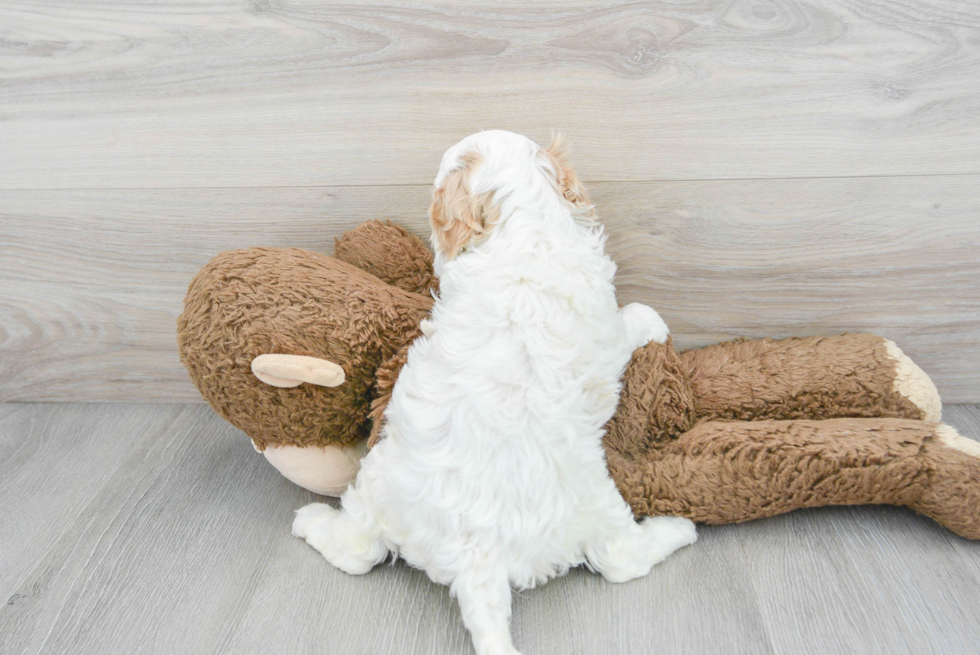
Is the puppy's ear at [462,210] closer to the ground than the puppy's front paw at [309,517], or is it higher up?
higher up

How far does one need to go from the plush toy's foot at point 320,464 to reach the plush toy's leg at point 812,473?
399mm

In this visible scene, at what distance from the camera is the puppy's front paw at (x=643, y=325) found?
41.8 inches

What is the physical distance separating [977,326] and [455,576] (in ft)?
3.29

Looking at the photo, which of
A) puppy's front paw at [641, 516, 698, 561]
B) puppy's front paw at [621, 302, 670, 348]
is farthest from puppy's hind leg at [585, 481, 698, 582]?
puppy's front paw at [621, 302, 670, 348]

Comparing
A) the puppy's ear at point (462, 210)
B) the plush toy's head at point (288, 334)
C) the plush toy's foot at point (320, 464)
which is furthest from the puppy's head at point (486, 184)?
the plush toy's foot at point (320, 464)

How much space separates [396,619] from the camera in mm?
886

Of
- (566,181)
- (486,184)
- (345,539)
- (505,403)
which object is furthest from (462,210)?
(345,539)

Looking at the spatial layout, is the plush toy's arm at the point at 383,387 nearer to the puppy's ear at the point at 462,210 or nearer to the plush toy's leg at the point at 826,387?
the puppy's ear at the point at 462,210

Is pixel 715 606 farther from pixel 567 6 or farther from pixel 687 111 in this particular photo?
pixel 567 6

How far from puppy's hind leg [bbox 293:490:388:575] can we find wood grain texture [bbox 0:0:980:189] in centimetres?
54

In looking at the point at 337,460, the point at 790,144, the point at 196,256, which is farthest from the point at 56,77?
the point at 790,144

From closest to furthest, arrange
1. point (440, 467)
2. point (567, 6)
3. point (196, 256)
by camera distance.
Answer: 1. point (440, 467)
2. point (567, 6)
3. point (196, 256)

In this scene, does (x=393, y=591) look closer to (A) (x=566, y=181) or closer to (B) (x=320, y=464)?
(B) (x=320, y=464)

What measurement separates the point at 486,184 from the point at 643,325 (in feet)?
1.22
